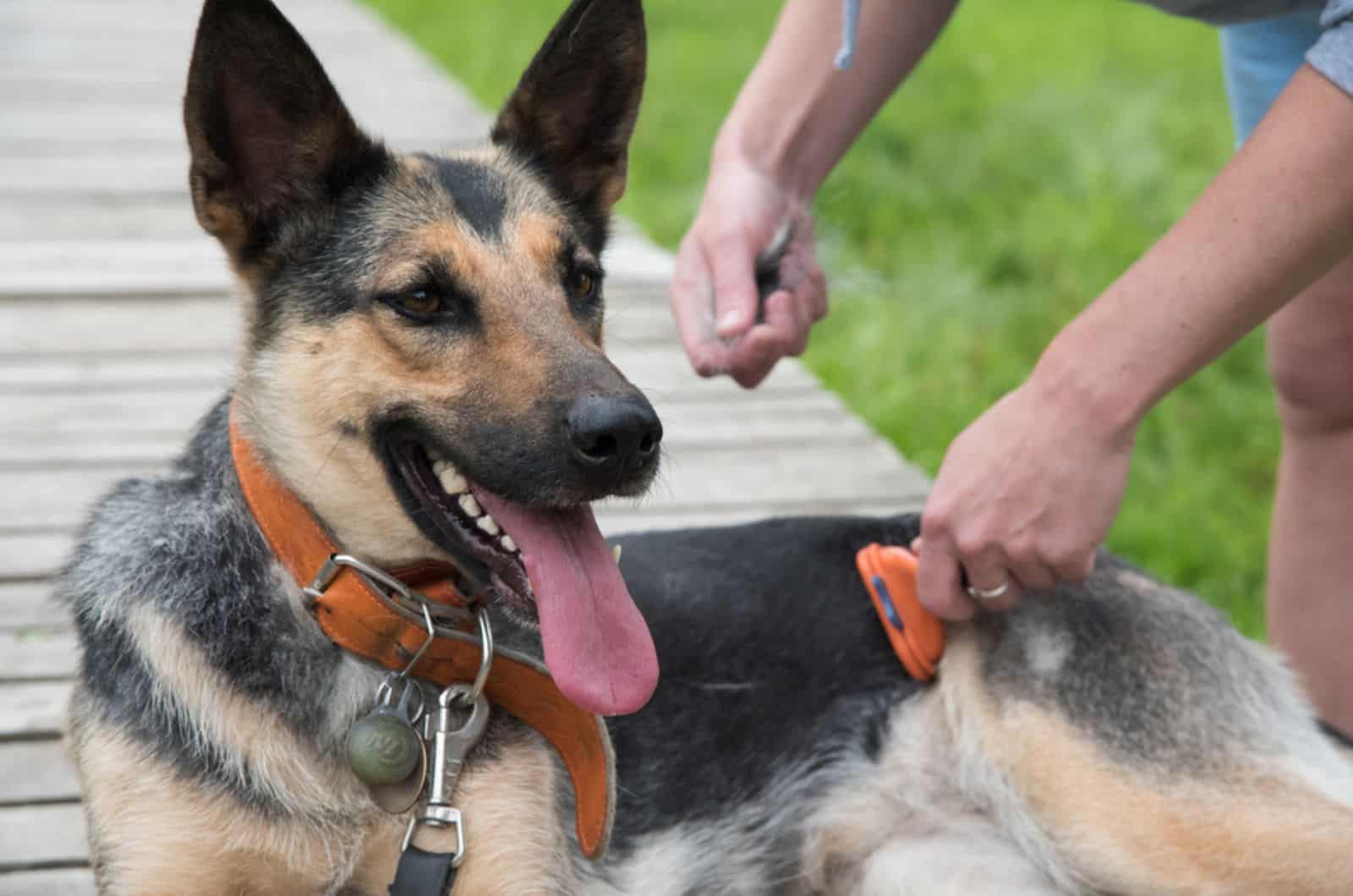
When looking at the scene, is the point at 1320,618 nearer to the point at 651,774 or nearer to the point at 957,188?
the point at 651,774

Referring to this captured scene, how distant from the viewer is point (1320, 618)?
3.60 metres

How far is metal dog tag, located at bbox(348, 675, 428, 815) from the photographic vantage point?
2482 millimetres

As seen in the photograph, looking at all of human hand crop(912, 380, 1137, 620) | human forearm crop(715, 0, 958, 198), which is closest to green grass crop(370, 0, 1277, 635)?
human forearm crop(715, 0, 958, 198)

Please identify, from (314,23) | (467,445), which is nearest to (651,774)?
(467,445)

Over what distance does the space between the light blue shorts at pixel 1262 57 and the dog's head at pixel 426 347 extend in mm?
1400

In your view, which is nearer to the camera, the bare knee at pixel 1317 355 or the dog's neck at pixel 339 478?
the dog's neck at pixel 339 478

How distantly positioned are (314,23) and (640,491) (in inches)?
409

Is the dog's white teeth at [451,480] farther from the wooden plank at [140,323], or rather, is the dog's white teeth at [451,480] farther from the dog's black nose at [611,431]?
the wooden plank at [140,323]

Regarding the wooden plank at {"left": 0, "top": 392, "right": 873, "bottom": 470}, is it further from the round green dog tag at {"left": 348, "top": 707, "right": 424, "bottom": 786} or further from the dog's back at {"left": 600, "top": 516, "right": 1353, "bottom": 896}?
the round green dog tag at {"left": 348, "top": 707, "right": 424, "bottom": 786}

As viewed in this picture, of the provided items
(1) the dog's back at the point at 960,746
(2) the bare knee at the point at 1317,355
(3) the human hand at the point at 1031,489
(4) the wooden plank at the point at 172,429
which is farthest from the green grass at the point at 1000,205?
(3) the human hand at the point at 1031,489

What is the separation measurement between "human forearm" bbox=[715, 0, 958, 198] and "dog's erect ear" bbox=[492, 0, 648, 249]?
599 mm

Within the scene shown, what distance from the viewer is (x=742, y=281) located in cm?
340

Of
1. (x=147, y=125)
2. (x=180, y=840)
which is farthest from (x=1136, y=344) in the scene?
(x=147, y=125)

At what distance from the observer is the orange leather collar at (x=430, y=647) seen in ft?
8.30
